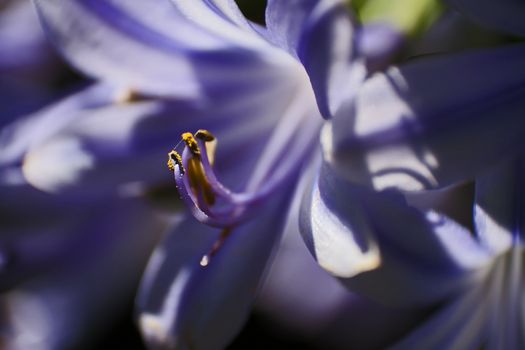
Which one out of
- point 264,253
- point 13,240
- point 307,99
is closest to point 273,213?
point 264,253

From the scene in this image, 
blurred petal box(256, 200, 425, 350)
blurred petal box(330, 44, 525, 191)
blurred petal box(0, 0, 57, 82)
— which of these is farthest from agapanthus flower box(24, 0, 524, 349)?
blurred petal box(0, 0, 57, 82)

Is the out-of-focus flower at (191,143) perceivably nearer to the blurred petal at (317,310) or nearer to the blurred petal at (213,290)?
the blurred petal at (213,290)

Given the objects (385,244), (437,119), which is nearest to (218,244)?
(385,244)

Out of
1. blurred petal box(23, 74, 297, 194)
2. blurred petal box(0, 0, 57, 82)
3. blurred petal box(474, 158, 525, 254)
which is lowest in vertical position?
blurred petal box(474, 158, 525, 254)

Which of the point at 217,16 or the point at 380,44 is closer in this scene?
the point at 217,16

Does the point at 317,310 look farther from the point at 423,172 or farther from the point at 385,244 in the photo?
the point at 423,172

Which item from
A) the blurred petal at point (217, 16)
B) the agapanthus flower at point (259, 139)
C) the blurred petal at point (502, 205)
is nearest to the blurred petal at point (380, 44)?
the agapanthus flower at point (259, 139)

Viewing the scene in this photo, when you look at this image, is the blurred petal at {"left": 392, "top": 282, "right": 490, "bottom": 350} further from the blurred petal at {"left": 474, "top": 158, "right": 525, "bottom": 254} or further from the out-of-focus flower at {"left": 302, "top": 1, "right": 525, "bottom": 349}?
the blurred petal at {"left": 474, "top": 158, "right": 525, "bottom": 254}
